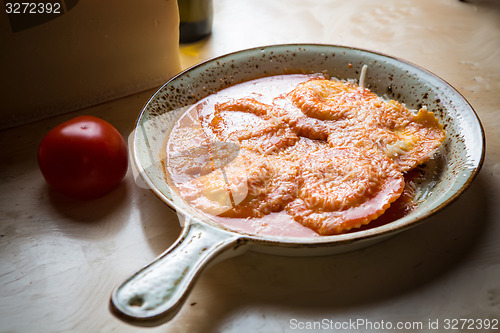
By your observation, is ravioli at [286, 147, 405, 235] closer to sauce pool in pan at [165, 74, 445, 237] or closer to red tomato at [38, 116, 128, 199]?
sauce pool in pan at [165, 74, 445, 237]

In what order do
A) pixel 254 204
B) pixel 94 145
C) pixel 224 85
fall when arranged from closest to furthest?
1. pixel 254 204
2. pixel 94 145
3. pixel 224 85

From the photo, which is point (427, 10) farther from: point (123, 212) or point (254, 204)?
point (123, 212)

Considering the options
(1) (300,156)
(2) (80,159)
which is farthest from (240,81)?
(2) (80,159)

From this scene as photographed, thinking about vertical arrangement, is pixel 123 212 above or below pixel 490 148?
below

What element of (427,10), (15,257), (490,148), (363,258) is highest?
(427,10)

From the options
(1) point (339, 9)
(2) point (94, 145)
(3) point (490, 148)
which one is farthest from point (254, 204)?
(1) point (339, 9)

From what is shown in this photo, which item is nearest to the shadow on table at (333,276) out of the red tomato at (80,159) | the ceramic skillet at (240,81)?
the ceramic skillet at (240,81)
